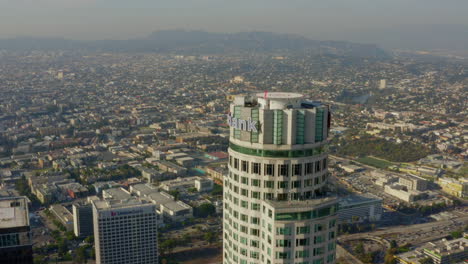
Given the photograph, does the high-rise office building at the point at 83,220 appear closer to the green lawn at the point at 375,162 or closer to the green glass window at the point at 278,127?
the green glass window at the point at 278,127

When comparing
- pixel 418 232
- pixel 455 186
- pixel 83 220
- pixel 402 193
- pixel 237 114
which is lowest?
pixel 418 232

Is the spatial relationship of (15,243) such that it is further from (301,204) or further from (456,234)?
(456,234)

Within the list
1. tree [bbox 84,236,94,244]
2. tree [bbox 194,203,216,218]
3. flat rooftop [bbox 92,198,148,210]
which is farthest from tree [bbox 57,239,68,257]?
tree [bbox 194,203,216,218]

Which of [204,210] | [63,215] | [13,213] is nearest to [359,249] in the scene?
[204,210]

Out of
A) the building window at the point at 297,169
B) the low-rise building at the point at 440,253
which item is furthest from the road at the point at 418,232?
the building window at the point at 297,169

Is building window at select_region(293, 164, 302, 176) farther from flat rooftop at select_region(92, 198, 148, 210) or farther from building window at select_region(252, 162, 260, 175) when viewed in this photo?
flat rooftop at select_region(92, 198, 148, 210)
